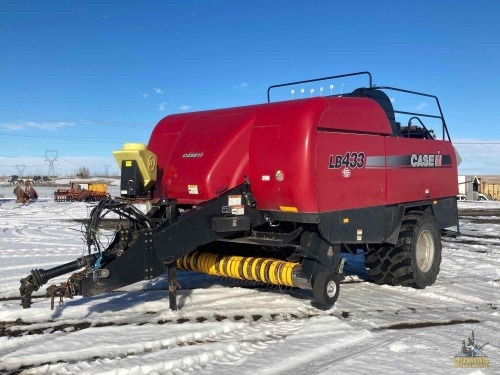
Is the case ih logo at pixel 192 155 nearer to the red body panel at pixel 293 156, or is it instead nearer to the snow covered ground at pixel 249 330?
the red body panel at pixel 293 156

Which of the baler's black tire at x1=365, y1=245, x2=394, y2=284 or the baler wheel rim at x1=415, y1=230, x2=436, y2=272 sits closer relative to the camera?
the baler's black tire at x1=365, y1=245, x2=394, y2=284

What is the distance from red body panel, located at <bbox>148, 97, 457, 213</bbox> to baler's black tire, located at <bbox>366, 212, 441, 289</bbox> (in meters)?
0.55

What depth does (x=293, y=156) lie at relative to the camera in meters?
5.05

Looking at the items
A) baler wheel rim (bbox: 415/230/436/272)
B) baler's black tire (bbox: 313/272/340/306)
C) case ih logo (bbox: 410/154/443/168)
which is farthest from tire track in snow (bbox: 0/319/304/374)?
case ih logo (bbox: 410/154/443/168)

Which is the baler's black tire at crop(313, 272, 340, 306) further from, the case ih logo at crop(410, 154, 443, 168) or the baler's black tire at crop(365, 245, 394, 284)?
the case ih logo at crop(410, 154, 443, 168)

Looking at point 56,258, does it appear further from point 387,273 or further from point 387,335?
point 387,335

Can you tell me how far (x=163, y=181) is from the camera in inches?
234

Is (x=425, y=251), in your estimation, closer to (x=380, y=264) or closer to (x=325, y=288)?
(x=380, y=264)

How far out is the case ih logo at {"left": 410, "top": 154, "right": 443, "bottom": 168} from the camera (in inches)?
259

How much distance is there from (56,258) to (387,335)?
22.4ft

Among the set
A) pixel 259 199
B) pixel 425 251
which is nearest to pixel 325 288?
pixel 259 199

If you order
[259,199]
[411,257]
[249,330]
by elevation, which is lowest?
[249,330]

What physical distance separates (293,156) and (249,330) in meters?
1.81

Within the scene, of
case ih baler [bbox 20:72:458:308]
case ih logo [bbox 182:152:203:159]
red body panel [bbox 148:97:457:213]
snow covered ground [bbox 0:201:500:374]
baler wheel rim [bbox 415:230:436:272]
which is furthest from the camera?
baler wheel rim [bbox 415:230:436:272]
